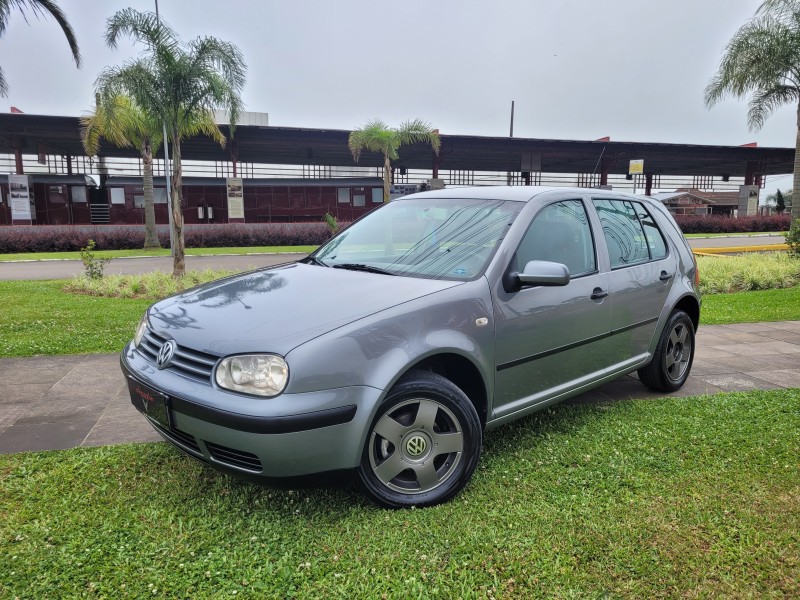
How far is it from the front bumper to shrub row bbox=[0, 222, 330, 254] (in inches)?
936

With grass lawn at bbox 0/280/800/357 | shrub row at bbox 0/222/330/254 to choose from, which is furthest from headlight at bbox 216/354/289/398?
shrub row at bbox 0/222/330/254

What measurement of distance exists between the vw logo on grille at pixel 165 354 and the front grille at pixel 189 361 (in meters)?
0.02

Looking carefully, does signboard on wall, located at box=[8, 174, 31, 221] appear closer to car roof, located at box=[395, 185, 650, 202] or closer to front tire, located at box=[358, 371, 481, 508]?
car roof, located at box=[395, 185, 650, 202]

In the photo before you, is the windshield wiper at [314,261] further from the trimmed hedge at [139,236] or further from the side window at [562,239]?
the trimmed hedge at [139,236]

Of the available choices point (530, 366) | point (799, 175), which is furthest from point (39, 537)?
point (799, 175)

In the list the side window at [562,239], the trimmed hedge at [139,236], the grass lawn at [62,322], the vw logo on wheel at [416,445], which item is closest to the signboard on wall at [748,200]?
the trimmed hedge at [139,236]

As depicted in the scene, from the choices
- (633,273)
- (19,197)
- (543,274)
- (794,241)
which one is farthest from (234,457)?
(19,197)

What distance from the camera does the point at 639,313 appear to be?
13.4 feet

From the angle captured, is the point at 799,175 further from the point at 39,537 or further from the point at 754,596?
the point at 39,537

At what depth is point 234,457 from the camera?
2.52 metres

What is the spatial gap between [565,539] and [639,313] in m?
2.07

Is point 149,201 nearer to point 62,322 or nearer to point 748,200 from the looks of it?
point 62,322

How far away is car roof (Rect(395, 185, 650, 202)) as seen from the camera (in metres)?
3.62

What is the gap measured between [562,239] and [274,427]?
7.28ft
